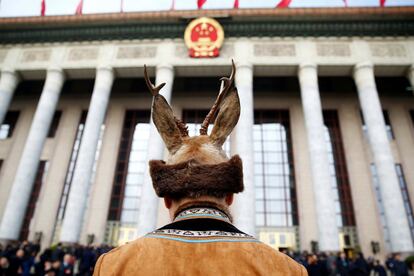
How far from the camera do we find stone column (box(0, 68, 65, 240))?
13.3m

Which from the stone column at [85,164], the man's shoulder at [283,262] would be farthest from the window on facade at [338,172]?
the man's shoulder at [283,262]

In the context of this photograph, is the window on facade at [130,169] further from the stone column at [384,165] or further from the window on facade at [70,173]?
the stone column at [384,165]

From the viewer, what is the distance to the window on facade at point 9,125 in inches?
764

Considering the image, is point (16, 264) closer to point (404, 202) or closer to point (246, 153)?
point (246, 153)

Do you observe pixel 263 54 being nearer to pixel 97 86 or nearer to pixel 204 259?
pixel 97 86

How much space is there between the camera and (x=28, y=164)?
14.3 meters

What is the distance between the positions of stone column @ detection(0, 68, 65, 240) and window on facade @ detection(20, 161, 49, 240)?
11.6 ft

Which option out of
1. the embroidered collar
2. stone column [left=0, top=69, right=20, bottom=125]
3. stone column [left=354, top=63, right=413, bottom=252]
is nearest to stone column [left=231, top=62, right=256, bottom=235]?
stone column [left=354, top=63, right=413, bottom=252]

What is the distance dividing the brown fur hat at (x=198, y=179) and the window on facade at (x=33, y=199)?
1909 cm

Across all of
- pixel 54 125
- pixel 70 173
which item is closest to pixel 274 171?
pixel 70 173

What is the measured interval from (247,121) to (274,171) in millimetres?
5060

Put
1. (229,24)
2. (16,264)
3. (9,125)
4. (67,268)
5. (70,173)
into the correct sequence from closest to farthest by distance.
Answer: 1. (67,268)
2. (16,264)
3. (229,24)
4. (70,173)
5. (9,125)

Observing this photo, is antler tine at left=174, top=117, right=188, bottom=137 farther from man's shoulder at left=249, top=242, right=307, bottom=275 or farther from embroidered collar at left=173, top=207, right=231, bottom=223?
man's shoulder at left=249, top=242, right=307, bottom=275

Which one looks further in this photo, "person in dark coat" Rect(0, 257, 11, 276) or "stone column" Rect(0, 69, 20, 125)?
"stone column" Rect(0, 69, 20, 125)
